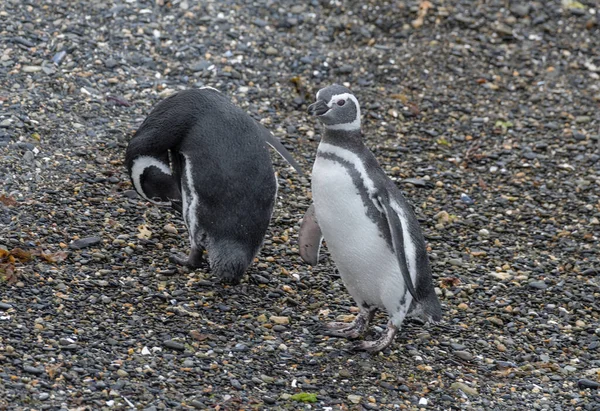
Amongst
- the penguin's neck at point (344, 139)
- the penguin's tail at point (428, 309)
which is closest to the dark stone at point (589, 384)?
the penguin's tail at point (428, 309)

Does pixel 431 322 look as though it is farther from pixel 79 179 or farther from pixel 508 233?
pixel 79 179

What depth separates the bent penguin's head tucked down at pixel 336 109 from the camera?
4.52 m

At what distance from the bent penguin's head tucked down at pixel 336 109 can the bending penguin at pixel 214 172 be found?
61cm

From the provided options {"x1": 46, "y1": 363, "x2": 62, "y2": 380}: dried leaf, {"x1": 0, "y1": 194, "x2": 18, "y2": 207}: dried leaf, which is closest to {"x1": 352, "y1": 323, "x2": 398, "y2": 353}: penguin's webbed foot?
{"x1": 46, "y1": 363, "x2": 62, "y2": 380}: dried leaf

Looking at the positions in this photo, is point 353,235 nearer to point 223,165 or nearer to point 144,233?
point 223,165

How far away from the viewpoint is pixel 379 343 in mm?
4676

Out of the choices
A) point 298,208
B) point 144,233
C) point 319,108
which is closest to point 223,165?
point 319,108

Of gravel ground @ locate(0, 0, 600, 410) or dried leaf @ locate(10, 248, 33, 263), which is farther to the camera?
dried leaf @ locate(10, 248, 33, 263)

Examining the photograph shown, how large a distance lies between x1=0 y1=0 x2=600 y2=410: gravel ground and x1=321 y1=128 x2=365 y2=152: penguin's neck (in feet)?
3.22

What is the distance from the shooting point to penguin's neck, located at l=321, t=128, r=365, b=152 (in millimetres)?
4566

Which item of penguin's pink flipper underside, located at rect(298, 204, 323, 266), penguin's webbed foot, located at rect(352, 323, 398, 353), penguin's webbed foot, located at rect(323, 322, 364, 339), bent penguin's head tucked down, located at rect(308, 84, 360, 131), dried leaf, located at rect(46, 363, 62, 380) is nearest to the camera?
dried leaf, located at rect(46, 363, 62, 380)

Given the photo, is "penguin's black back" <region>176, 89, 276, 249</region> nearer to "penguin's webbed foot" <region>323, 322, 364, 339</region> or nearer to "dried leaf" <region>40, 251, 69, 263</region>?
"penguin's webbed foot" <region>323, 322, 364, 339</region>

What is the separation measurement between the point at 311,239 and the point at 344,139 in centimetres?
62

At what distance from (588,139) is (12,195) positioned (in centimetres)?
433
